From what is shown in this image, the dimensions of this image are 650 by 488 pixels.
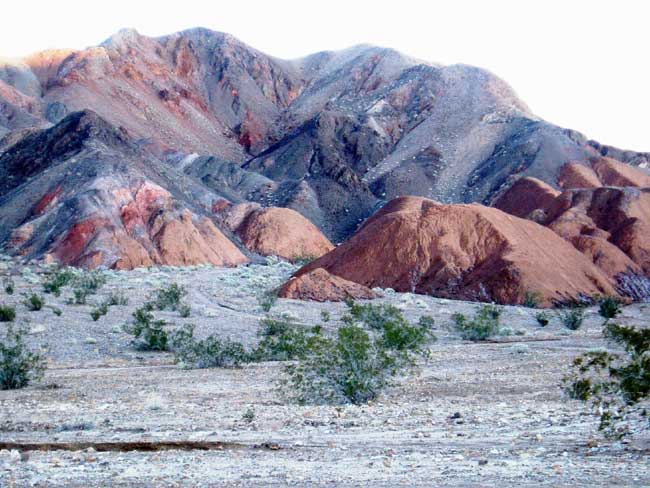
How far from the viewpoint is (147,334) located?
70.6 feet

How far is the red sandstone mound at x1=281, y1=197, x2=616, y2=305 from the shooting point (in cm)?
4069

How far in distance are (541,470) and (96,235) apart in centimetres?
5055

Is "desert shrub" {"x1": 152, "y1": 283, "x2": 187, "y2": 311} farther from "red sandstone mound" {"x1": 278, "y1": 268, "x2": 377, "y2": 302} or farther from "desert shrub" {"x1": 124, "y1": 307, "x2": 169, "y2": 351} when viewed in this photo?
"red sandstone mound" {"x1": 278, "y1": 268, "x2": 377, "y2": 302}

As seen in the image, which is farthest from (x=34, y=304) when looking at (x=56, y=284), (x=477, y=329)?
(x=477, y=329)

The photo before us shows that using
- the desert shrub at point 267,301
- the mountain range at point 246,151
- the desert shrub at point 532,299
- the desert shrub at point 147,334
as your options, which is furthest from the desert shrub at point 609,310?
the desert shrub at point 147,334

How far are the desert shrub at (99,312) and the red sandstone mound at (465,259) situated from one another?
636 inches

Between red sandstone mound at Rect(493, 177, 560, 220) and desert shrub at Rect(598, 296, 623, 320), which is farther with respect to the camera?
red sandstone mound at Rect(493, 177, 560, 220)

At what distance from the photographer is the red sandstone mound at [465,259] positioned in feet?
133

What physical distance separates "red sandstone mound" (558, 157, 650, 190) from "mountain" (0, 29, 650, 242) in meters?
1.69

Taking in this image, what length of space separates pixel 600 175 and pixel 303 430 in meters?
81.7

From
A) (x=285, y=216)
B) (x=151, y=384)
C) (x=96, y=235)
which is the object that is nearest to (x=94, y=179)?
(x=96, y=235)

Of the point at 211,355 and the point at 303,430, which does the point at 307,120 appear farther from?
the point at 303,430

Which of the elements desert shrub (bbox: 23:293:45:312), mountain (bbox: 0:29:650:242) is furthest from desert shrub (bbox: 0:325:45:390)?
mountain (bbox: 0:29:650:242)

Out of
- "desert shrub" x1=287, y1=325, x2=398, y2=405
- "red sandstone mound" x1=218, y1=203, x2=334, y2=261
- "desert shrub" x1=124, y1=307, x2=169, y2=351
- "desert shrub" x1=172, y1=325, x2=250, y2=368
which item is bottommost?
"red sandstone mound" x1=218, y1=203, x2=334, y2=261
